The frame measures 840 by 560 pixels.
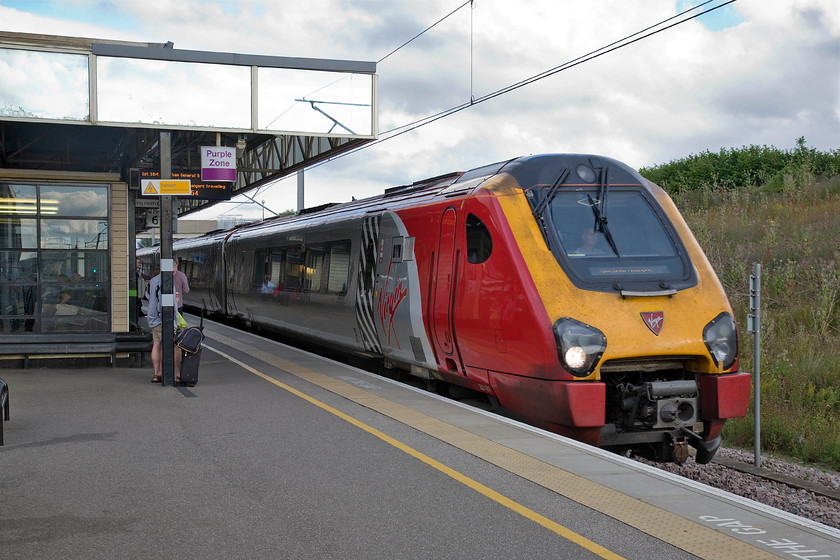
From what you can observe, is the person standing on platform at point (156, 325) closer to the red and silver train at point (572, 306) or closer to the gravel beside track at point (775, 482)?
the red and silver train at point (572, 306)

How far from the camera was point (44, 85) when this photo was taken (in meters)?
11.8

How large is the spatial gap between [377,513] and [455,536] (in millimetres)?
665

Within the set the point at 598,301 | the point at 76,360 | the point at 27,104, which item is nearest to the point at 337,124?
the point at 27,104

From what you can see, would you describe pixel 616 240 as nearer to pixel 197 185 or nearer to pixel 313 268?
pixel 197 185

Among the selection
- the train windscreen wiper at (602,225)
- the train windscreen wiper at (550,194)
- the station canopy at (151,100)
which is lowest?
the train windscreen wiper at (602,225)

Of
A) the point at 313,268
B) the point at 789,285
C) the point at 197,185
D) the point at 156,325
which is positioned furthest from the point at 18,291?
the point at 789,285

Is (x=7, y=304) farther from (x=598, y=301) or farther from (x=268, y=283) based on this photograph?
(x=598, y=301)

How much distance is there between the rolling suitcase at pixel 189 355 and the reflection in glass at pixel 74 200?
3.82 meters

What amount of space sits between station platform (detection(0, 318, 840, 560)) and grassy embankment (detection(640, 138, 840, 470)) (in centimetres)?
465

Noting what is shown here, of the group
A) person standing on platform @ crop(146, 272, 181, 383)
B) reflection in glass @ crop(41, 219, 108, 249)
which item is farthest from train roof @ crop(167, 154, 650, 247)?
reflection in glass @ crop(41, 219, 108, 249)

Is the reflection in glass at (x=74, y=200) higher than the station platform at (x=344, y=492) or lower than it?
higher

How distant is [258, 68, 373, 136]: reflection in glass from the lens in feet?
42.7

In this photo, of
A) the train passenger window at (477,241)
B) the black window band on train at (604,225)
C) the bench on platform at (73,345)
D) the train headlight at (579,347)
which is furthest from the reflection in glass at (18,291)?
the train headlight at (579,347)

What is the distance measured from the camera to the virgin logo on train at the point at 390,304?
37.2ft
